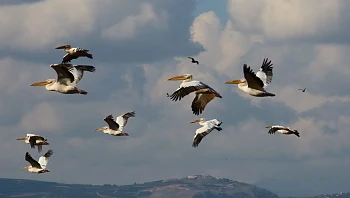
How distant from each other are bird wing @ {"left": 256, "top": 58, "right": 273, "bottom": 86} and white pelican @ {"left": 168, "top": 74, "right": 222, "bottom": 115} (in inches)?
191

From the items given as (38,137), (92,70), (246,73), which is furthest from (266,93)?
(38,137)

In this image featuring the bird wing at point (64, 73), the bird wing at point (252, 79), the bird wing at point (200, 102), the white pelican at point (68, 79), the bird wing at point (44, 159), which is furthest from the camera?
the bird wing at point (44, 159)

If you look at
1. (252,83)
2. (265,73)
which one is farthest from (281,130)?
(252,83)

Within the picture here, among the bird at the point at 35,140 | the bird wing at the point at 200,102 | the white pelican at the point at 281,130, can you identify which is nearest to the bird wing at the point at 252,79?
the bird wing at the point at 200,102

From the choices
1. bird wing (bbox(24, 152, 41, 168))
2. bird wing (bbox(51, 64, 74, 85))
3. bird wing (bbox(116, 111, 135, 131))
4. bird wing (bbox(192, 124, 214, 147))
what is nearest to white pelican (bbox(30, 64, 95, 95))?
bird wing (bbox(51, 64, 74, 85))

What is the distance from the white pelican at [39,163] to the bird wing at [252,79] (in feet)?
70.7

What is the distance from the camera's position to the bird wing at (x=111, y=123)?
79.4 meters

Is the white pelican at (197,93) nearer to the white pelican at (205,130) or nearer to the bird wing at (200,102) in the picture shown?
the bird wing at (200,102)

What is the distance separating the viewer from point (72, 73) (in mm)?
63250

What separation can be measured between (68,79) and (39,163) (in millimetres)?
16437

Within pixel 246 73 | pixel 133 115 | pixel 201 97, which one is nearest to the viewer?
pixel 246 73

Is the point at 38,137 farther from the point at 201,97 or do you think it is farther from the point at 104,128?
the point at 201,97

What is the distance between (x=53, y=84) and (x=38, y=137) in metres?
9.84

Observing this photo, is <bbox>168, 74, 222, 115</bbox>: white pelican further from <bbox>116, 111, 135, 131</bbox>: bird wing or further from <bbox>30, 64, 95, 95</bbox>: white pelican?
<bbox>116, 111, 135, 131</bbox>: bird wing
